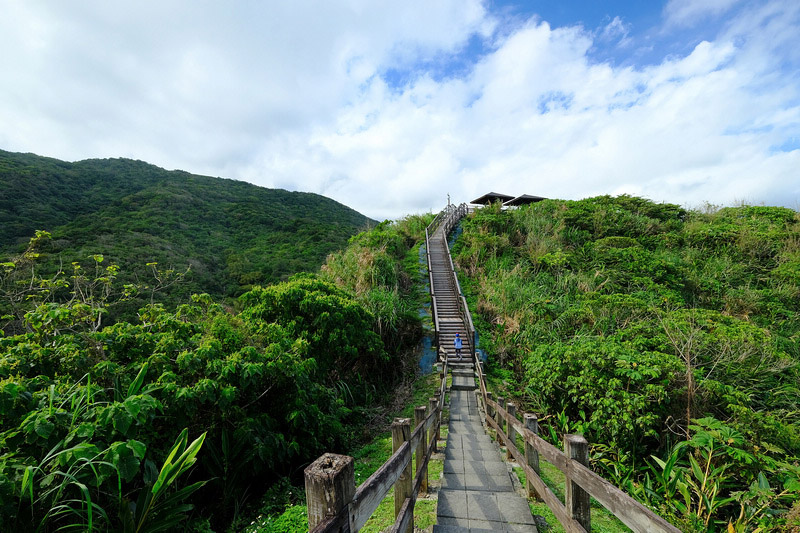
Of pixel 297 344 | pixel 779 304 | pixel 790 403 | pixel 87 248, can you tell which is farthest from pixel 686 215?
pixel 87 248

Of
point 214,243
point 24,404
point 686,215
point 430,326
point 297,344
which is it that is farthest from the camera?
point 214,243

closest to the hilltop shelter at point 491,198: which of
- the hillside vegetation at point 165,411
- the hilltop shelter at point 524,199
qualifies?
the hilltop shelter at point 524,199

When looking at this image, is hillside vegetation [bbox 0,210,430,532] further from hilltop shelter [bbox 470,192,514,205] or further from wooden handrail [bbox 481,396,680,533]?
hilltop shelter [bbox 470,192,514,205]

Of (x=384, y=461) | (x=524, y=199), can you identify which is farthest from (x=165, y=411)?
(x=524, y=199)

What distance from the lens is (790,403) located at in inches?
227

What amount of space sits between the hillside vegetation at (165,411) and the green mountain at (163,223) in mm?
15392

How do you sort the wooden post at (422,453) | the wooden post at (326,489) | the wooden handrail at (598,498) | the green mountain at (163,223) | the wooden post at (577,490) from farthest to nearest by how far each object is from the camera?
the green mountain at (163,223), the wooden post at (422,453), the wooden post at (577,490), the wooden handrail at (598,498), the wooden post at (326,489)

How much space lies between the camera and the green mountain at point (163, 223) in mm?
21375

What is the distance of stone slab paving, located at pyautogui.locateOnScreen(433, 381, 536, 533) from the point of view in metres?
2.97

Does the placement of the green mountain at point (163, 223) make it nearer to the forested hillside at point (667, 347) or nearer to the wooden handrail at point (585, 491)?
the forested hillside at point (667, 347)

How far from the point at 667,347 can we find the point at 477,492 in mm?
5327

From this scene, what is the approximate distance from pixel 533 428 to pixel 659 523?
211 centimetres

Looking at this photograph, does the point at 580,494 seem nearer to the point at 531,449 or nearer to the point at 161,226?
the point at 531,449

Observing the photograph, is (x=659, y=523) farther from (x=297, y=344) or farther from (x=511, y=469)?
(x=297, y=344)
